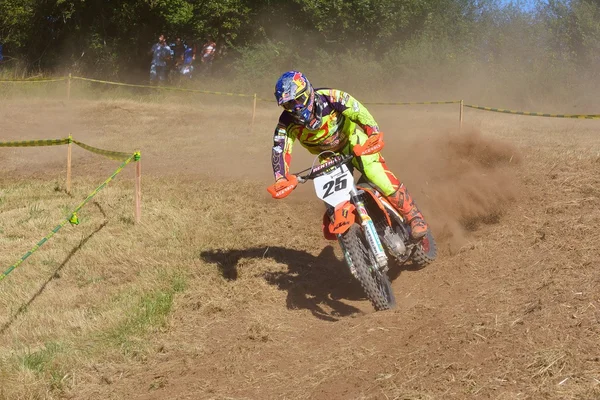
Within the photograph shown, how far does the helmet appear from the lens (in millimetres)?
6527

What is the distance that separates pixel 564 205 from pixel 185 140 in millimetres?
12788

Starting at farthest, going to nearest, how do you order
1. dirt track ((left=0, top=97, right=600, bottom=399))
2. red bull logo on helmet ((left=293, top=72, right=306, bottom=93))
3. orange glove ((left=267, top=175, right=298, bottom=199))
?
red bull logo on helmet ((left=293, top=72, right=306, bottom=93)), orange glove ((left=267, top=175, right=298, bottom=199)), dirt track ((left=0, top=97, right=600, bottom=399))

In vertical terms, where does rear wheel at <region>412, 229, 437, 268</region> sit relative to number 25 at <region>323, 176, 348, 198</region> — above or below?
below

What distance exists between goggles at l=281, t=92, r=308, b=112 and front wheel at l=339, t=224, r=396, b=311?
4.01 ft

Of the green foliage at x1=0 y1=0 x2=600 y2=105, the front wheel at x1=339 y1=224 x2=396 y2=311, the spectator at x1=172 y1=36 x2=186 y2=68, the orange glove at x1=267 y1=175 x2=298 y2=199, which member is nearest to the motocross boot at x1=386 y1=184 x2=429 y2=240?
the front wheel at x1=339 y1=224 x2=396 y2=311

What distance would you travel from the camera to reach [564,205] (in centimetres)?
872

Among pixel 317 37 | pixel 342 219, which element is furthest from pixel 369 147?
pixel 317 37

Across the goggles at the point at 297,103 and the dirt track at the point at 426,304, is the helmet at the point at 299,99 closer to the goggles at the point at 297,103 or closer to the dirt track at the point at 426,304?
the goggles at the point at 297,103

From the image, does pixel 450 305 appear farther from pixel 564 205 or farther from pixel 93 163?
pixel 93 163

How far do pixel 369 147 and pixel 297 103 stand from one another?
2.58ft

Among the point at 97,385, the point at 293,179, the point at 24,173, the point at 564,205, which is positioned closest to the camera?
the point at 97,385

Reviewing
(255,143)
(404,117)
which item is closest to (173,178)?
(255,143)

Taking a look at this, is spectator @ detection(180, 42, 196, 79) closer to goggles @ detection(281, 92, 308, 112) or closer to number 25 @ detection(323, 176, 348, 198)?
goggles @ detection(281, 92, 308, 112)

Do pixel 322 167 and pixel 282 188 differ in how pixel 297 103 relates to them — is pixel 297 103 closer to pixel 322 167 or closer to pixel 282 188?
pixel 322 167
